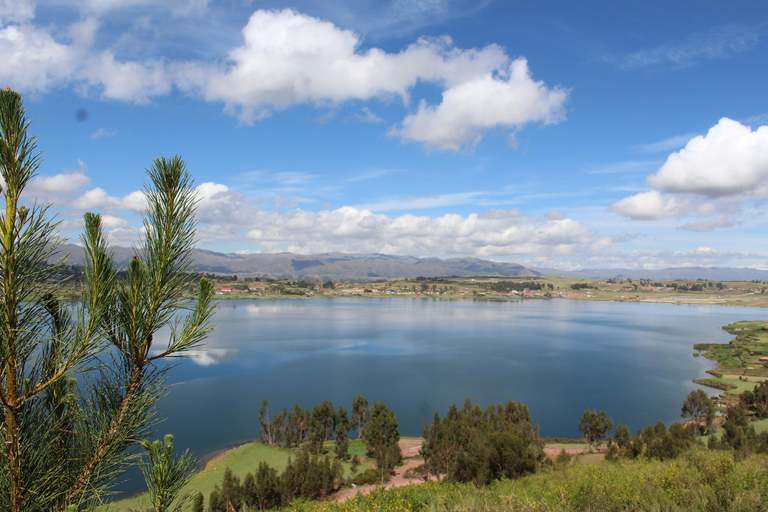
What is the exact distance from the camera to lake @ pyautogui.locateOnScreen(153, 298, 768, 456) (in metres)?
30.2

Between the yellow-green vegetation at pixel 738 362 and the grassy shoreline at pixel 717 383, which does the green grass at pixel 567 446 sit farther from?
the yellow-green vegetation at pixel 738 362

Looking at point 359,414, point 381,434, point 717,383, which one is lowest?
point 359,414

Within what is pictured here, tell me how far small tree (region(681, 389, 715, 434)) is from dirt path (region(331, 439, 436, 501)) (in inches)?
711

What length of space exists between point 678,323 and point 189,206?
330 ft

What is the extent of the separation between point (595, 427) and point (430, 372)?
1828cm

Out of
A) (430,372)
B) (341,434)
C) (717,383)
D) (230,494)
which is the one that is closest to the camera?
(230,494)

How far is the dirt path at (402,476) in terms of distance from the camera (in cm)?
1752

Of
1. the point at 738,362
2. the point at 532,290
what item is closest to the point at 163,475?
the point at 738,362

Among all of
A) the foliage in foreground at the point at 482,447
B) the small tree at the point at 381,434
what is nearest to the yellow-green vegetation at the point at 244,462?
the small tree at the point at 381,434

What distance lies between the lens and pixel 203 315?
7.88ft

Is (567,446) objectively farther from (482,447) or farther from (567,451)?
(482,447)

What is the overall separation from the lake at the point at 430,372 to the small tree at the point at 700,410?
2839 mm

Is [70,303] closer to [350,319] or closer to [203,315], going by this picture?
[203,315]

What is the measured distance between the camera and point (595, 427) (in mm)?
25016
